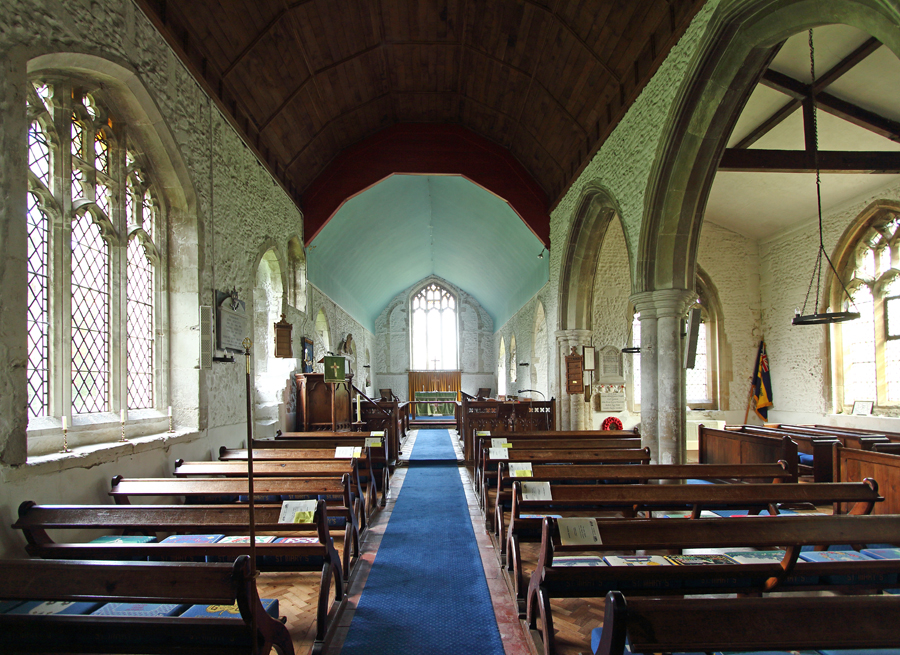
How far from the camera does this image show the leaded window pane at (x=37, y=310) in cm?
321

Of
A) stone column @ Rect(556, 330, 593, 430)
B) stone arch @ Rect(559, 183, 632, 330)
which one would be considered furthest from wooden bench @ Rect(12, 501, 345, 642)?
stone column @ Rect(556, 330, 593, 430)

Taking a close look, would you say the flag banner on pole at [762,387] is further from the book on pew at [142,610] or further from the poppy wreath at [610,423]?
the book on pew at [142,610]

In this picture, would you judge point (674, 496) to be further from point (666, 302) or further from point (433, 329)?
point (433, 329)

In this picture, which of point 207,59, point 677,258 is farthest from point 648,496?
point 207,59

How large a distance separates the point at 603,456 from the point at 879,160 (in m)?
5.09

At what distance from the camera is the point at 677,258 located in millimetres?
5590

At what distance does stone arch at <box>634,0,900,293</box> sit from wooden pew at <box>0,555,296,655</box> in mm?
3960

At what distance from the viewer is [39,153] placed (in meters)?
3.36

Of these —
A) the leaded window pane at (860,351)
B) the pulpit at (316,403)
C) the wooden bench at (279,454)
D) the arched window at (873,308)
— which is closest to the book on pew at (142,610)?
the wooden bench at (279,454)

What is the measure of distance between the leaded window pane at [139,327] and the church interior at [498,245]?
0.12 feet

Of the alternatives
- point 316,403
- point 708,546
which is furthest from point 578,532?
point 316,403

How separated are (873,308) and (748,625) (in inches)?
344

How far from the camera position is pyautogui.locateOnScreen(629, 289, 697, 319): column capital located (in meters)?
A: 5.56

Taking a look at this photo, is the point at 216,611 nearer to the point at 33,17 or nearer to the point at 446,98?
the point at 33,17
